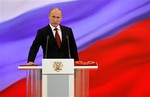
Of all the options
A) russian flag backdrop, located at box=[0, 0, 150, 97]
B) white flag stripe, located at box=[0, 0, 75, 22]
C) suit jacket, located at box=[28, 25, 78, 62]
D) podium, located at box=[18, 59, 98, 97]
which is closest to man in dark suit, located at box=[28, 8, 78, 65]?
suit jacket, located at box=[28, 25, 78, 62]

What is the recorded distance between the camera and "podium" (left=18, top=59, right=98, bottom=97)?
3469 mm

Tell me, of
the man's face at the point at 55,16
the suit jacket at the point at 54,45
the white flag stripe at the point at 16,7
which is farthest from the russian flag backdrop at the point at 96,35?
the man's face at the point at 55,16

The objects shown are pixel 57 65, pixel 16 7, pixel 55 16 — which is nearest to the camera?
pixel 57 65

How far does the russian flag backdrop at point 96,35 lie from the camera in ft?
Answer: 18.4

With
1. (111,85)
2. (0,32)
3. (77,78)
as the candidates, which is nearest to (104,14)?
(111,85)

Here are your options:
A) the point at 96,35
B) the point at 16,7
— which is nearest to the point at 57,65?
the point at 96,35

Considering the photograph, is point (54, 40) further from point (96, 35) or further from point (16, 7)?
point (16, 7)

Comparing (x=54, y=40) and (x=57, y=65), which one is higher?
(x=54, y=40)

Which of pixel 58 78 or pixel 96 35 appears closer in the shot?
pixel 58 78

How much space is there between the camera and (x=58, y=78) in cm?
349

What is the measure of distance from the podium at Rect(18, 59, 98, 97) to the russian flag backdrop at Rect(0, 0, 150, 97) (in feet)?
6.72

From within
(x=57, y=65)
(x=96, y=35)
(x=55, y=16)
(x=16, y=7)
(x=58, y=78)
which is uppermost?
(x=16, y=7)

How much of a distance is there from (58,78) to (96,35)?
2.28 metres

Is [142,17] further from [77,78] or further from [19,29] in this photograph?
[77,78]
